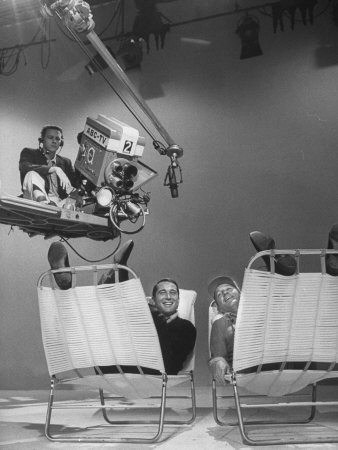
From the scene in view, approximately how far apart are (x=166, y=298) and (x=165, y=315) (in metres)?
0.10

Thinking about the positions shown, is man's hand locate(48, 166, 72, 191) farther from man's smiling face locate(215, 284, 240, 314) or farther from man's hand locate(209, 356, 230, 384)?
man's hand locate(209, 356, 230, 384)

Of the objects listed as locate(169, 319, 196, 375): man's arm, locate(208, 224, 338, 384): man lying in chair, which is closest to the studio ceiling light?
locate(208, 224, 338, 384): man lying in chair

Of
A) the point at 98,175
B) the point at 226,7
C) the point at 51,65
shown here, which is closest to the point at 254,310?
the point at 98,175

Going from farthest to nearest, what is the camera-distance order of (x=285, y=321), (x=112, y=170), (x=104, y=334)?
(x=112, y=170) → (x=104, y=334) → (x=285, y=321)

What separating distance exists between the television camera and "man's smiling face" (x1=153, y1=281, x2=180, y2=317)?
625mm

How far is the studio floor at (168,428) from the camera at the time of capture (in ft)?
6.56

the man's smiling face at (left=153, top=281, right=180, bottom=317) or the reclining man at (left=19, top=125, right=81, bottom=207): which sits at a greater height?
the reclining man at (left=19, top=125, right=81, bottom=207)

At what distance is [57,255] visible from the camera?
2322mm

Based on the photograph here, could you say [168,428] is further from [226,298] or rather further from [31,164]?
[31,164]

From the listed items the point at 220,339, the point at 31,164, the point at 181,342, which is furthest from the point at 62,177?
the point at 220,339

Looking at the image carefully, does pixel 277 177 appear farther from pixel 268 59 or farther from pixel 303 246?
pixel 268 59

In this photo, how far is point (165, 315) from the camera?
106 inches

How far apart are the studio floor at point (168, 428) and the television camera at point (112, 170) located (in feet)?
3.93

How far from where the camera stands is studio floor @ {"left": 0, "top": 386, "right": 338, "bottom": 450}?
1998 millimetres
